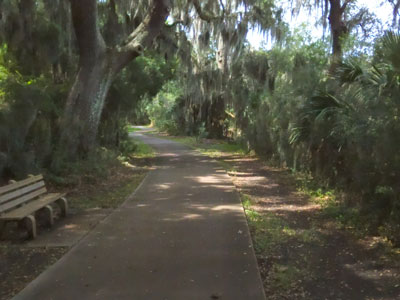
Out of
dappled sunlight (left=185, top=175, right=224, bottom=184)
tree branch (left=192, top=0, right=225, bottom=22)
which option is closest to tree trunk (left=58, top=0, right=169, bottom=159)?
dappled sunlight (left=185, top=175, right=224, bottom=184)

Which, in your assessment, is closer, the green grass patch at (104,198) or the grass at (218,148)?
the green grass patch at (104,198)

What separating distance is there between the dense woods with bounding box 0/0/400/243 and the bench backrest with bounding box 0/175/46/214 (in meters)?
1.54

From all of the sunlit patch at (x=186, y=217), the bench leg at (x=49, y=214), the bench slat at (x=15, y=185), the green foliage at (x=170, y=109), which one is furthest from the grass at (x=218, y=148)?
the bench leg at (x=49, y=214)

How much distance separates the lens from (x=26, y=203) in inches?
267

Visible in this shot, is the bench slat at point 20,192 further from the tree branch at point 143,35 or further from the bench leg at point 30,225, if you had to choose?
the tree branch at point 143,35

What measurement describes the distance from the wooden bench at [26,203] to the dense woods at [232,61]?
1.71 metres

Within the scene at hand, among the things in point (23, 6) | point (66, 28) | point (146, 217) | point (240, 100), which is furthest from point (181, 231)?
point (240, 100)

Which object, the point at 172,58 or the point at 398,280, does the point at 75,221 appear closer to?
the point at 398,280

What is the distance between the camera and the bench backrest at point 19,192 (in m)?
5.75

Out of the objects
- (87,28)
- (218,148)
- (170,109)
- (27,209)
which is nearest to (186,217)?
(27,209)

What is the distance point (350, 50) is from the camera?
11531 millimetres

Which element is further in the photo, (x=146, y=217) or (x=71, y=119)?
(x=71, y=119)

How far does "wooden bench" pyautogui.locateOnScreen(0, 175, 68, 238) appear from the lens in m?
5.68

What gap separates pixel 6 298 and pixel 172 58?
51.7ft
